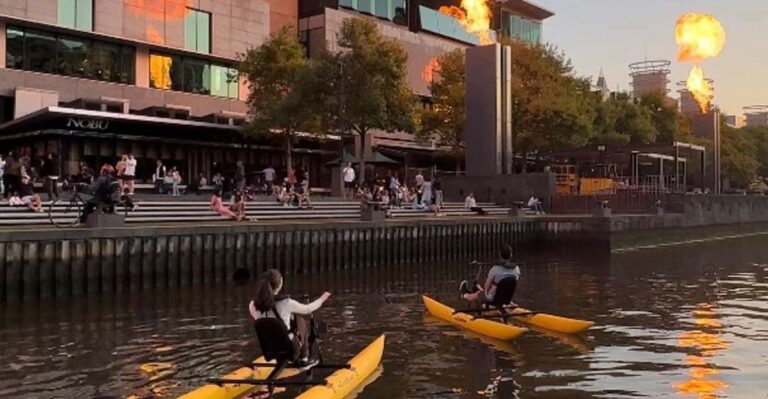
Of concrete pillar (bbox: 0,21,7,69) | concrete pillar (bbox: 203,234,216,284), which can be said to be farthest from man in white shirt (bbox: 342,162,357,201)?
concrete pillar (bbox: 0,21,7,69)

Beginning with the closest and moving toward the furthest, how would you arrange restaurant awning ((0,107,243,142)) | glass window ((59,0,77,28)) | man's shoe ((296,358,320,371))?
1. man's shoe ((296,358,320,371))
2. restaurant awning ((0,107,243,142))
3. glass window ((59,0,77,28))

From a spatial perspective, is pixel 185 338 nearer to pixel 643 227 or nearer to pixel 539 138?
pixel 643 227

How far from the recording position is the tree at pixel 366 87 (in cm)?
4338

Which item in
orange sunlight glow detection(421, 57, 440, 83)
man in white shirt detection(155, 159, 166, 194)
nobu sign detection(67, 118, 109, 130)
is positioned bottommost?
man in white shirt detection(155, 159, 166, 194)

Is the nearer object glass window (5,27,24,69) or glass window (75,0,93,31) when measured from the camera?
glass window (5,27,24,69)

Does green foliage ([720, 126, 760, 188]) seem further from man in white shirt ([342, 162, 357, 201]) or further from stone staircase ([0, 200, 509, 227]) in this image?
man in white shirt ([342, 162, 357, 201])

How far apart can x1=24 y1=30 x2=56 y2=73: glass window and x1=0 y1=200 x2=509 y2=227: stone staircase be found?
19.4 metres

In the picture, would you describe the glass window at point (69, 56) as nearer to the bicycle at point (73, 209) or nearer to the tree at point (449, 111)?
the tree at point (449, 111)

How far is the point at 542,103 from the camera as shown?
5188cm

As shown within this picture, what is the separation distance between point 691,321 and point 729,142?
77754 millimetres

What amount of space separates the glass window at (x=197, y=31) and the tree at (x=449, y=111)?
52.9ft

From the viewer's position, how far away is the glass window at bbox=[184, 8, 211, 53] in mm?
53781

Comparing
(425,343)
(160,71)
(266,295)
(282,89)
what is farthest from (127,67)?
(266,295)

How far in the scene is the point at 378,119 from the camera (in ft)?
142
